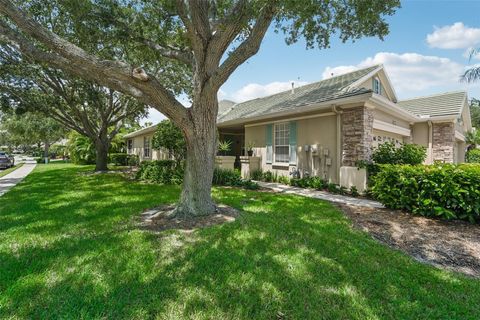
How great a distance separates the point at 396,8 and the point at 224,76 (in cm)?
504

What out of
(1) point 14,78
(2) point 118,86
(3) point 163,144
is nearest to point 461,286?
(2) point 118,86

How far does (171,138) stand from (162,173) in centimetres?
167

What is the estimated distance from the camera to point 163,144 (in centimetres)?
1121

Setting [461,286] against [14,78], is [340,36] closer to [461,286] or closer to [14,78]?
[461,286]

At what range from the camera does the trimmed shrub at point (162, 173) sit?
10812 mm

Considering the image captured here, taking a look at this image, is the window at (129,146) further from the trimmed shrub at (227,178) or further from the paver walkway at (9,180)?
the trimmed shrub at (227,178)

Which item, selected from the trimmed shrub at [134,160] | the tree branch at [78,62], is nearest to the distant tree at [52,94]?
the trimmed shrub at [134,160]

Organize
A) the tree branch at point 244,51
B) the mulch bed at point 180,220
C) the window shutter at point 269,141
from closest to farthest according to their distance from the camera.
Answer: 1. the mulch bed at point 180,220
2. the tree branch at point 244,51
3. the window shutter at point 269,141

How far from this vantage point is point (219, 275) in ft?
10.1

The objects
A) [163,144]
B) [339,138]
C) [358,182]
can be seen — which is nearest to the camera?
[358,182]

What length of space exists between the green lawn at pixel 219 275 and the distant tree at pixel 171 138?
6.09 meters

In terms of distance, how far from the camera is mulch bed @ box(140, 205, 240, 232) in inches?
189

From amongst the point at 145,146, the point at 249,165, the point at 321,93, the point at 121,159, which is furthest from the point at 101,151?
the point at 321,93

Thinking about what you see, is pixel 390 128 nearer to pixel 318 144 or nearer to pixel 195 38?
pixel 318 144
